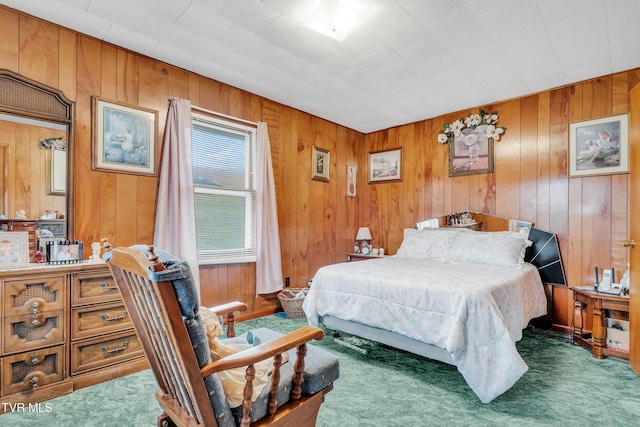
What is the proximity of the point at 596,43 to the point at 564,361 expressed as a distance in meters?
2.57

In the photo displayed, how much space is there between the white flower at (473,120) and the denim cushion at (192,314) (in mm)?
3952

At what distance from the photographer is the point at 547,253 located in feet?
11.0

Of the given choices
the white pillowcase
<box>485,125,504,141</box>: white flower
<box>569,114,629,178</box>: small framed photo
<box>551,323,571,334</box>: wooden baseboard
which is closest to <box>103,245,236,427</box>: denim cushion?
the white pillowcase

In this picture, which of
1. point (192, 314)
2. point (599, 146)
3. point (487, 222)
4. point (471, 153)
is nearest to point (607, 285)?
point (487, 222)

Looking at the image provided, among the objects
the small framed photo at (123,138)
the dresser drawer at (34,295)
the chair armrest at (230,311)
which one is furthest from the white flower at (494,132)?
the dresser drawer at (34,295)

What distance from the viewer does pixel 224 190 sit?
3465 millimetres

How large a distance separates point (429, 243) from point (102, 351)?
3197mm

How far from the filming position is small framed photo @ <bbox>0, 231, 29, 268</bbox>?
6.50ft

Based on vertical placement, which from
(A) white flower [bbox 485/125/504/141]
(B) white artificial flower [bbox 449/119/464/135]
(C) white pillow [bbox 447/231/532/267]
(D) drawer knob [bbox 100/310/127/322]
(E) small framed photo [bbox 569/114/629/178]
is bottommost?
(D) drawer knob [bbox 100/310/127/322]

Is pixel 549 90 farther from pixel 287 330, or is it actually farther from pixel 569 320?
pixel 287 330

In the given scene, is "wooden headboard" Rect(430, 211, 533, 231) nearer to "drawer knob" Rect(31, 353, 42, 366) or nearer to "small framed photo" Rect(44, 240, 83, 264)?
"small framed photo" Rect(44, 240, 83, 264)

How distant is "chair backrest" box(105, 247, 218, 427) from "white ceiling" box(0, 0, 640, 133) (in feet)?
6.19

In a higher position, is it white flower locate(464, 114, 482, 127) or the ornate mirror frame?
white flower locate(464, 114, 482, 127)

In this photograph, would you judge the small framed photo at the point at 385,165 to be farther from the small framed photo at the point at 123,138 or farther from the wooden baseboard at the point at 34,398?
the wooden baseboard at the point at 34,398
